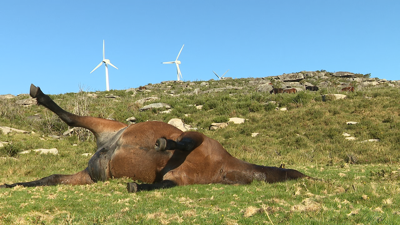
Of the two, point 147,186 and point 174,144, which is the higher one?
point 174,144

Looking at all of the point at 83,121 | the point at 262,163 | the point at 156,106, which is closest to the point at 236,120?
the point at 156,106

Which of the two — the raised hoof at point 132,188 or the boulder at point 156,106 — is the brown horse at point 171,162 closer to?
the raised hoof at point 132,188

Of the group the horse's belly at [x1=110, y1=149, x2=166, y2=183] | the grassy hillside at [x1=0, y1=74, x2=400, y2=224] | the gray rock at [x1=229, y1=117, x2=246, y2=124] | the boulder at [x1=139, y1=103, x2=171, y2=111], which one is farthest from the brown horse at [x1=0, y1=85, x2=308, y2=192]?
the boulder at [x1=139, y1=103, x2=171, y2=111]

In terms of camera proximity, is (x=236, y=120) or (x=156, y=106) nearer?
(x=236, y=120)

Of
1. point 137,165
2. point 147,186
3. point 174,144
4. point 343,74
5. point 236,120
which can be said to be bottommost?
point 147,186

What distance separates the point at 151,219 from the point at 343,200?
7.88 ft

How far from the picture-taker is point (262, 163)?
951cm

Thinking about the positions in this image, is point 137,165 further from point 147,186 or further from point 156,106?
point 156,106

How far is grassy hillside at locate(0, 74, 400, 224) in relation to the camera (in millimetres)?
3289

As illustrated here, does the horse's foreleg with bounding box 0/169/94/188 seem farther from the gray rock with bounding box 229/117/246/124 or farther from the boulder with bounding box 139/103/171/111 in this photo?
the boulder with bounding box 139/103/171/111

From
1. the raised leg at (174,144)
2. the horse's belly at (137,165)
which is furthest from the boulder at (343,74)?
the horse's belly at (137,165)

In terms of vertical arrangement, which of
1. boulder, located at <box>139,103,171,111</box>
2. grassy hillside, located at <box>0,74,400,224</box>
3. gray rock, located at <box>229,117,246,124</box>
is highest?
boulder, located at <box>139,103,171,111</box>

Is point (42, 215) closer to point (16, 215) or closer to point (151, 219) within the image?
point (16, 215)

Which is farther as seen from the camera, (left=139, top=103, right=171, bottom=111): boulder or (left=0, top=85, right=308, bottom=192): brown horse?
(left=139, top=103, right=171, bottom=111): boulder
